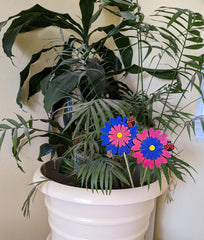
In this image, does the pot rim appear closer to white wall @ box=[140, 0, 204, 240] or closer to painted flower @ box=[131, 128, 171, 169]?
painted flower @ box=[131, 128, 171, 169]

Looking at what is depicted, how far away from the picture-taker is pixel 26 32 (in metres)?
0.88

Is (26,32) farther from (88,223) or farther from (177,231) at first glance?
(177,231)

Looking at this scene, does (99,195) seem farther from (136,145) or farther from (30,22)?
(30,22)

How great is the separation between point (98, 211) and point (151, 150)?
280mm

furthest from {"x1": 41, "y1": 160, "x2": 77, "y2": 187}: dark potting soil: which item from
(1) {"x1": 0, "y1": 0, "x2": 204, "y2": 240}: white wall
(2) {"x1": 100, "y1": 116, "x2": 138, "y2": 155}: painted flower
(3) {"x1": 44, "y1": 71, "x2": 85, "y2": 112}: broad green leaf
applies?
(2) {"x1": 100, "y1": 116, "x2": 138, "y2": 155}: painted flower

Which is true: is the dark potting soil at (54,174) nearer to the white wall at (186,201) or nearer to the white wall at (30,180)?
the white wall at (30,180)

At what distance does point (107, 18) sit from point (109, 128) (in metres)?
0.80

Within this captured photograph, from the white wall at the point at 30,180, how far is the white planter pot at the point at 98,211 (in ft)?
0.94

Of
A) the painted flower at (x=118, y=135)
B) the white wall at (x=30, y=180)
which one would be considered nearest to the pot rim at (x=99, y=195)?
the painted flower at (x=118, y=135)

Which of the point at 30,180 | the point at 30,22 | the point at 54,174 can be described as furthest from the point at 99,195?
the point at 30,22

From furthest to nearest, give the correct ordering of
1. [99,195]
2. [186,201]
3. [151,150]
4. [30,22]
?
[186,201] < [30,22] < [99,195] < [151,150]

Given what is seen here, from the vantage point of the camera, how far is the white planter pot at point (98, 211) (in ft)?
2.06

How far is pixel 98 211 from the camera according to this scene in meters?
0.65

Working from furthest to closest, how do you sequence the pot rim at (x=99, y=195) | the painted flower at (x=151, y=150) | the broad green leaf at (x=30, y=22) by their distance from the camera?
the broad green leaf at (x=30, y=22) → the pot rim at (x=99, y=195) → the painted flower at (x=151, y=150)
